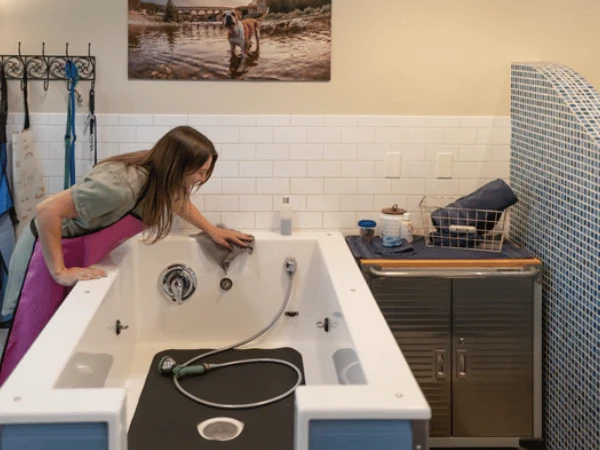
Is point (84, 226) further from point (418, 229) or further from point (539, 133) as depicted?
point (539, 133)

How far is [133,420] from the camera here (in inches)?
122

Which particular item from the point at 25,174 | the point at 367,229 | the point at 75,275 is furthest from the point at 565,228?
the point at 25,174

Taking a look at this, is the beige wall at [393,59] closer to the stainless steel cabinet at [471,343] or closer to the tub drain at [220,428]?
the stainless steel cabinet at [471,343]

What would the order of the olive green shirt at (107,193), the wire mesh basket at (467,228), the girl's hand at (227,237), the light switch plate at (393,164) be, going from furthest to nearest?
the light switch plate at (393,164)
the girl's hand at (227,237)
the wire mesh basket at (467,228)
the olive green shirt at (107,193)

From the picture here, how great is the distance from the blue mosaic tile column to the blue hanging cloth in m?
2.30

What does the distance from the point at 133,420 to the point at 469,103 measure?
6.98 ft

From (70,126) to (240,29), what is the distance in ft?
2.89

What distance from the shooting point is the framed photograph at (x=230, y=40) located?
4012mm

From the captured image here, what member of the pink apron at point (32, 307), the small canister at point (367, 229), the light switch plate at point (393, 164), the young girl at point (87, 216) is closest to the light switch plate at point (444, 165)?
the light switch plate at point (393, 164)

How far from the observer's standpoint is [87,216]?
3145 millimetres

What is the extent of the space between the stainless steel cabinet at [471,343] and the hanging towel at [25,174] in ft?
5.14

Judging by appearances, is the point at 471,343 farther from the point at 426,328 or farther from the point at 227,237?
the point at 227,237

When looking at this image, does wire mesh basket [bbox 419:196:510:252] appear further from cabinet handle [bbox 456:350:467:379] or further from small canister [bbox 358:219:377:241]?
cabinet handle [bbox 456:350:467:379]

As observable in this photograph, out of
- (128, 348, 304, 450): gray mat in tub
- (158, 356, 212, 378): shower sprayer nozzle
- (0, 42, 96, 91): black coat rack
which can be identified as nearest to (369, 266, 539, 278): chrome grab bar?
(128, 348, 304, 450): gray mat in tub
